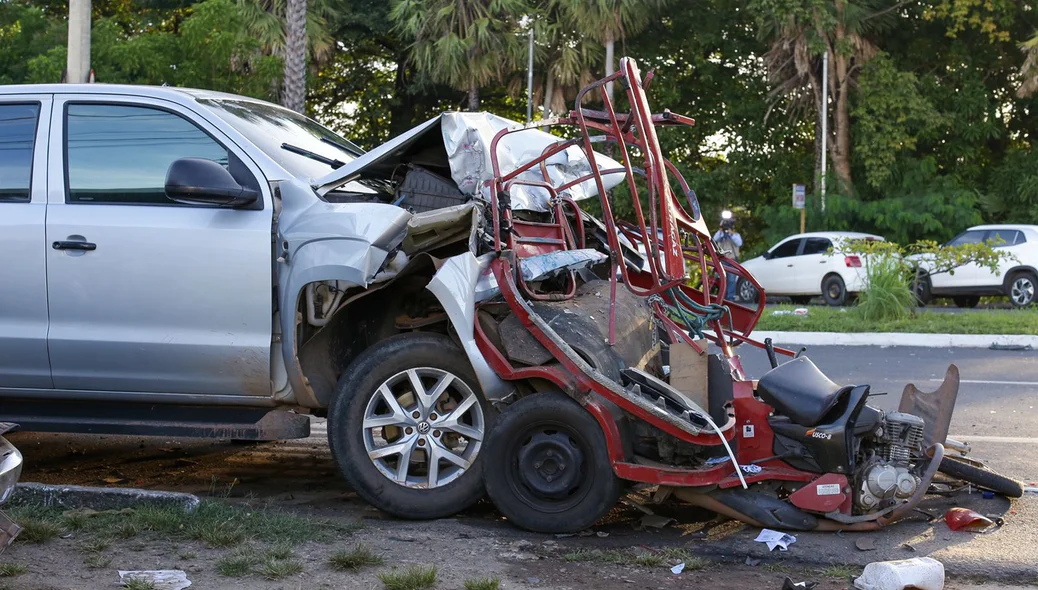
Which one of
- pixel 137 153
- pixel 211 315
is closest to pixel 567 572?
pixel 211 315

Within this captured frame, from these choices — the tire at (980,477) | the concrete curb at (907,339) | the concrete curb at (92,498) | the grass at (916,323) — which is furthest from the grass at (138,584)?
the grass at (916,323)

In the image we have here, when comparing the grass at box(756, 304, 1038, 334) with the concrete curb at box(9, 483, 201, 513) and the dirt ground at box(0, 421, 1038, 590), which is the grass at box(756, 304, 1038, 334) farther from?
the concrete curb at box(9, 483, 201, 513)

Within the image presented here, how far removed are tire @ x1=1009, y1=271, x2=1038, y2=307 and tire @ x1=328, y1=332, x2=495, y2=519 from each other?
58.5ft

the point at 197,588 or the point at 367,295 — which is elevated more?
the point at 367,295

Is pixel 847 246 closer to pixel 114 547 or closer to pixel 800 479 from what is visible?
pixel 800 479

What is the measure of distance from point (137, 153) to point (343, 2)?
26006mm

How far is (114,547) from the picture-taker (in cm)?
473

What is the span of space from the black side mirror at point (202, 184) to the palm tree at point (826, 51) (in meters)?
24.3

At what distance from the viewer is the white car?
73.3ft

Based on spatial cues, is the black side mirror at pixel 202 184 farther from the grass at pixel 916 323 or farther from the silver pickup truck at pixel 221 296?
the grass at pixel 916 323

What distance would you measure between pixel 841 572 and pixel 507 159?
2.75 metres

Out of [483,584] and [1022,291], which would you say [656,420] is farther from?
[1022,291]

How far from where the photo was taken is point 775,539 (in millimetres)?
4797

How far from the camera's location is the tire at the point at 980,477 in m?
5.34
